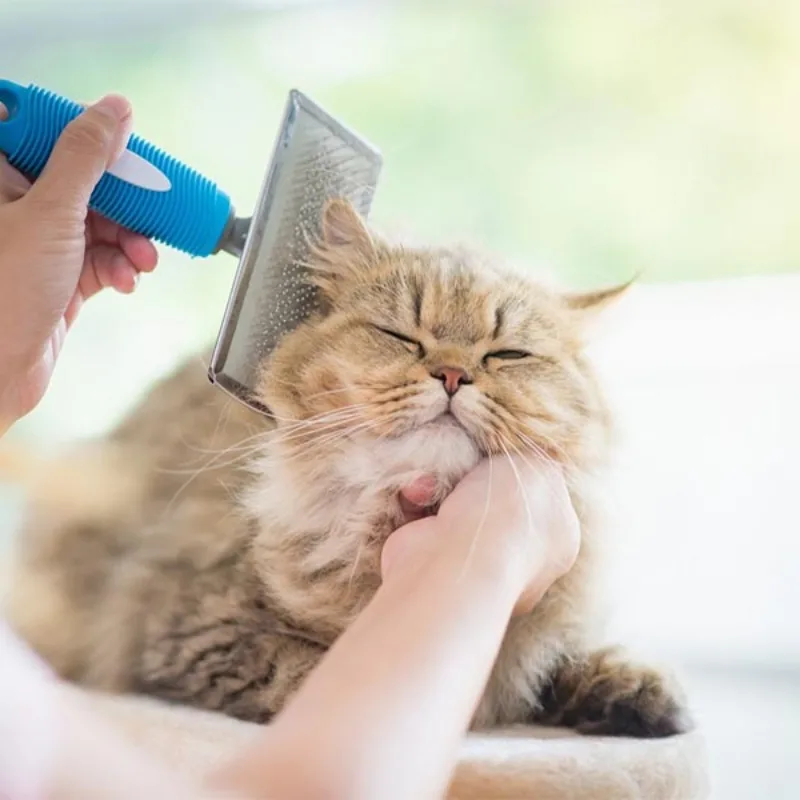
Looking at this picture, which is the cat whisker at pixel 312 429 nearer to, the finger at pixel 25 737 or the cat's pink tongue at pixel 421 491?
the cat's pink tongue at pixel 421 491

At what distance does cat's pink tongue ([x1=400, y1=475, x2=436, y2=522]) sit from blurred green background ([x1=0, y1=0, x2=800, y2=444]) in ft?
2.11

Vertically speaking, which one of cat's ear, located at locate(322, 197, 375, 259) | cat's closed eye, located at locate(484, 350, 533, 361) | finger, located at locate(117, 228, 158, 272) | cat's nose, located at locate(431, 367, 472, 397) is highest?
cat's ear, located at locate(322, 197, 375, 259)

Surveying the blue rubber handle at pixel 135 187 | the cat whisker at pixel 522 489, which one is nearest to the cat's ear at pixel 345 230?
the blue rubber handle at pixel 135 187

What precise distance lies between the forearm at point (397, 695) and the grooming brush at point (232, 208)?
39 centimetres

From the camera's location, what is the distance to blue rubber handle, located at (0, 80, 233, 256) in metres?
1.01

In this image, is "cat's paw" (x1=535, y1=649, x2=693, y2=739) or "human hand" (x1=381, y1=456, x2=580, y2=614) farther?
"cat's paw" (x1=535, y1=649, x2=693, y2=739)

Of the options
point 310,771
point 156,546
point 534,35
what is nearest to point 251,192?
point 534,35

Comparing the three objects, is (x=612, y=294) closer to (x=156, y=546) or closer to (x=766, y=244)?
(x=766, y=244)

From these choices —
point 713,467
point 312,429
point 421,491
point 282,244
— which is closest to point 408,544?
point 421,491

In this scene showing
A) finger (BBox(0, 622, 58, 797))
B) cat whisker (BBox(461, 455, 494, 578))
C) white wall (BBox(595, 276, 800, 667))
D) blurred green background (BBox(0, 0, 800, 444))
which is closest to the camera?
finger (BBox(0, 622, 58, 797))

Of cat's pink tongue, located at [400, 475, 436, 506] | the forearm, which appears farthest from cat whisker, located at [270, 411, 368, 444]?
the forearm

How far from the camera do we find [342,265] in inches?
47.1

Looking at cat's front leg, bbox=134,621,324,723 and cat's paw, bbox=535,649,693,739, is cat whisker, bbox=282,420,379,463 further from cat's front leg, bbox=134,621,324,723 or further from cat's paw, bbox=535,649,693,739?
cat's paw, bbox=535,649,693,739

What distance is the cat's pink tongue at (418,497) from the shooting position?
1.07 metres
